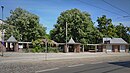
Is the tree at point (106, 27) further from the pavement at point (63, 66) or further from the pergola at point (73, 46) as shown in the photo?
the pavement at point (63, 66)

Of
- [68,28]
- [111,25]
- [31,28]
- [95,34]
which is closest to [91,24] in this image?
[95,34]

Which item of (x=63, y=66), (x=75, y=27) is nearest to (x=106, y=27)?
(x=75, y=27)

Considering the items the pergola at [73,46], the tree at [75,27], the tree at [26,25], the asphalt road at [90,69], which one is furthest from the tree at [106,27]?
the asphalt road at [90,69]

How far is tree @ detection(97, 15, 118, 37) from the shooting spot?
270 ft

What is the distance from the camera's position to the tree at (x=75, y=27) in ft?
224

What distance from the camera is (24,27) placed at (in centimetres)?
6806

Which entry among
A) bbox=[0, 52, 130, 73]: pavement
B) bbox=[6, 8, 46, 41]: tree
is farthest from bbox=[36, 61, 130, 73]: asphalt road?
bbox=[6, 8, 46, 41]: tree

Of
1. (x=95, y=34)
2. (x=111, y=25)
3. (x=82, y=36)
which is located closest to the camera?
(x=82, y=36)

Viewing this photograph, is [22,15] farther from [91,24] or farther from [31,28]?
[91,24]

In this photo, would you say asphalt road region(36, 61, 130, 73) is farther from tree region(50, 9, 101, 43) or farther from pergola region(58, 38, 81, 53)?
tree region(50, 9, 101, 43)

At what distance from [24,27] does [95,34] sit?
73.0ft

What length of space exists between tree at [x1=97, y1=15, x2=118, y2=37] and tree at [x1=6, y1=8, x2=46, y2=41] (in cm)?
2339

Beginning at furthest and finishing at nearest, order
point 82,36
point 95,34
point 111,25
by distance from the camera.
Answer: point 111,25 < point 95,34 < point 82,36

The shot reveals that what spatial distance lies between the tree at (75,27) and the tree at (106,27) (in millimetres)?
11585
